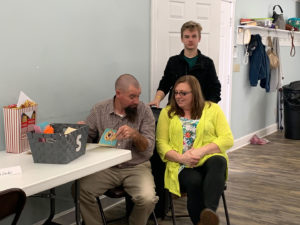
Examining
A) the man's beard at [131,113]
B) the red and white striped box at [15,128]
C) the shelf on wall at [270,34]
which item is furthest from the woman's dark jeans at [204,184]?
the shelf on wall at [270,34]

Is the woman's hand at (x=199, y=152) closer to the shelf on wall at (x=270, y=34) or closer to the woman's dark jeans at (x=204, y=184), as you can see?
the woman's dark jeans at (x=204, y=184)

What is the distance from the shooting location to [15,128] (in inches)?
90.0

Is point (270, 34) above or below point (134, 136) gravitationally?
above

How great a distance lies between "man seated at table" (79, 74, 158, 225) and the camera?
96.8 inches

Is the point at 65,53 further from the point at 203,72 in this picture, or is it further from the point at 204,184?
the point at 204,184

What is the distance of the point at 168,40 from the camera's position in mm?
3766

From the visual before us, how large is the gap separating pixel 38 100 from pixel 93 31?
0.72 meters

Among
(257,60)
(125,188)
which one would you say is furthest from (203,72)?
(257,60)

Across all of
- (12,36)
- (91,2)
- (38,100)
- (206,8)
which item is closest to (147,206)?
(38,100)

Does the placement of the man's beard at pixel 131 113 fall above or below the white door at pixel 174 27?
below

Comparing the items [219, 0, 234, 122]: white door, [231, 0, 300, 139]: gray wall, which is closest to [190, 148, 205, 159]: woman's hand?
[219, 0, 234, 122]: white door

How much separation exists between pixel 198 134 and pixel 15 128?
119cm

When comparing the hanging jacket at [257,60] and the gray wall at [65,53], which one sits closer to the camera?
the gray wall at [65,53]

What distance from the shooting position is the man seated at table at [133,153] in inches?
96.8
